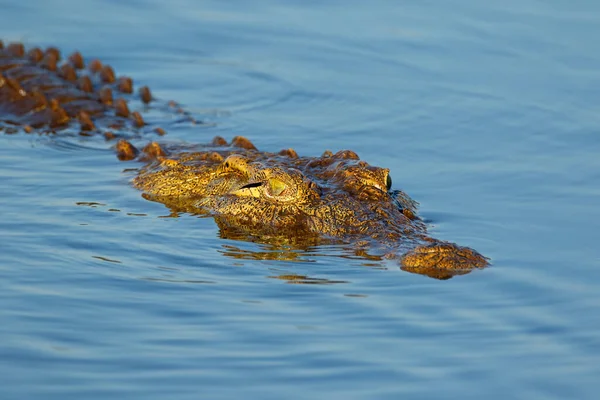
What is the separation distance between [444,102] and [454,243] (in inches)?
208

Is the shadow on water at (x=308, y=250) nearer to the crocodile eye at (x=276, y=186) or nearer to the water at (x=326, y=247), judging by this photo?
the water at (x=326, y=247)

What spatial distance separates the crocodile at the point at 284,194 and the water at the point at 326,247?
0.25 metres

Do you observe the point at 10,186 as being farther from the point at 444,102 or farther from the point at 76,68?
the point at 444,102

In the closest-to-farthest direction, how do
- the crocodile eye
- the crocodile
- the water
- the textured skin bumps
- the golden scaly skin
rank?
the water, the golden scaly skin, the crocodile, the crocodile eye, the textured skin bumps

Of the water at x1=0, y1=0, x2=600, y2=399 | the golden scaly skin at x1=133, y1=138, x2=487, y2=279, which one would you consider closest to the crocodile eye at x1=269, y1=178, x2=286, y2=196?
the golden scaly skin at x1=133, y1=138, x2=487, y2=279

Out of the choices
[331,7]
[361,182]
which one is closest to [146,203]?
[361,182]

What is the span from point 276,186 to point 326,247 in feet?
2.82

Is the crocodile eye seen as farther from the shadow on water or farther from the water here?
the water

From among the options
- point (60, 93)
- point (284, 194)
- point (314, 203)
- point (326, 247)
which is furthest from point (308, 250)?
point (60, 93)

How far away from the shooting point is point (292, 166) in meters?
10.1

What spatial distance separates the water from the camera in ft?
22.6

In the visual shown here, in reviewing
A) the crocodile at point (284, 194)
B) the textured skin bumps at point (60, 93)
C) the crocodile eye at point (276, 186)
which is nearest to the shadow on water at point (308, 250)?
the crocodile at point (284, 194)

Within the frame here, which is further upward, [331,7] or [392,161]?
[331,7]

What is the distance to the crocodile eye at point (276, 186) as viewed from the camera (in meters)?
9.66
